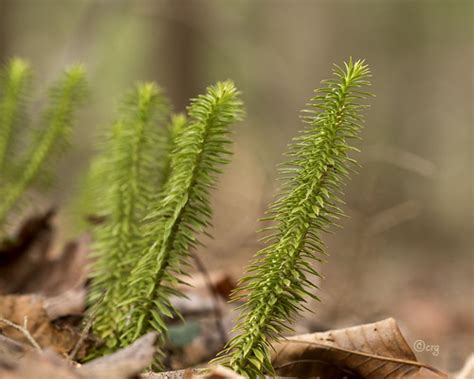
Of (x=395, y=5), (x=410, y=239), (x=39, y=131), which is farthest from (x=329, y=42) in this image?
(x=39, y=131)

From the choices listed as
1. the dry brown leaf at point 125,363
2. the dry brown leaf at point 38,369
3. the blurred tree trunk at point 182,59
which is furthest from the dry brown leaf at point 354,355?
the blurred tree trunk at point 182,59

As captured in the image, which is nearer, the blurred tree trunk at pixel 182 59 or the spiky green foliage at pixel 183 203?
the spiky green foliage at pixel 183 203

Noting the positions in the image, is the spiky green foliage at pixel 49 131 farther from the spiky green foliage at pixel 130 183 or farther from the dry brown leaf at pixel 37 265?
the spiky green foliage at pixel 130 183

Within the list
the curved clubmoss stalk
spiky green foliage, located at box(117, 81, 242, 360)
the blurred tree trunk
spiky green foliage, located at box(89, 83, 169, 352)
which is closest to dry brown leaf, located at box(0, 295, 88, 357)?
spiky green foliage, located at box(89, 83, 169, 352)

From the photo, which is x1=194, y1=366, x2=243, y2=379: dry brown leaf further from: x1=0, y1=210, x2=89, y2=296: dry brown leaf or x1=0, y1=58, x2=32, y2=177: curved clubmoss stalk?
x1=0, y1=58, x2=32, y2=177: curved clubmoss stalk

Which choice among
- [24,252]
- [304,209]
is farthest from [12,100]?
[304,209]

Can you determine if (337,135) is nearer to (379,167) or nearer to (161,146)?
(161,146)

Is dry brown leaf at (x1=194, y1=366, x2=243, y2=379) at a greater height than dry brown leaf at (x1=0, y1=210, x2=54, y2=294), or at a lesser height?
greater
